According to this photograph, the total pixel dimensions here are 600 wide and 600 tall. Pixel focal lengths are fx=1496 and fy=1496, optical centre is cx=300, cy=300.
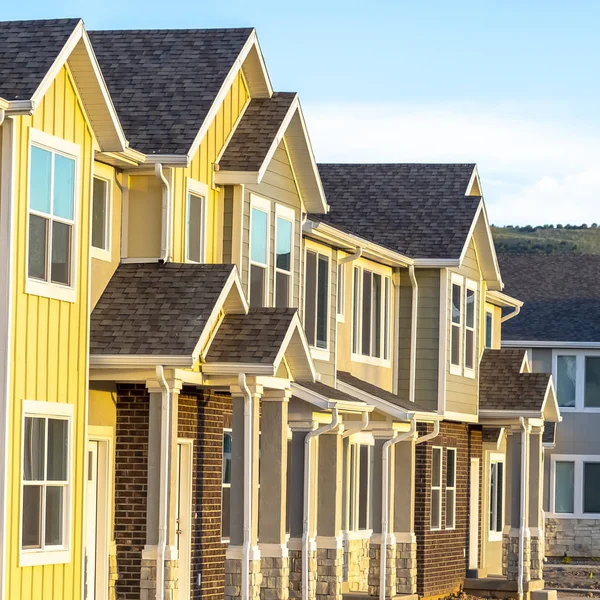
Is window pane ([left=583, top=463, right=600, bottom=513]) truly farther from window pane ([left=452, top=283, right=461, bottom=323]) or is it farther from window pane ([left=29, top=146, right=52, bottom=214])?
window pane ([left=29, top=146, right=52, bottom=214])

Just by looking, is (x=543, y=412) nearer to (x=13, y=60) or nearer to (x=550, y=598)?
(x=550, y=598)

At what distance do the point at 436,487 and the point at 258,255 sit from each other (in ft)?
33.9

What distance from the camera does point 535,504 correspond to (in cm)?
3155

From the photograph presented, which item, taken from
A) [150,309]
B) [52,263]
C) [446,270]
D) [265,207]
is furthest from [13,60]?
[446,270]

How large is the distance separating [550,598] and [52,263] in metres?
17.0

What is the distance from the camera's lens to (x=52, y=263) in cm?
1591

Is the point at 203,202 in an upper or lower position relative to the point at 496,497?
upper

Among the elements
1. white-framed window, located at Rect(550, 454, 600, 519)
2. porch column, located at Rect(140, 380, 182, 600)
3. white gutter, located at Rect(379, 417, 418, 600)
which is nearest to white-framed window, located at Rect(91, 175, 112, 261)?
porch column, located at Rect(140, 380, 182, 600)

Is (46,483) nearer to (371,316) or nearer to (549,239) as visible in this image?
(371,316)

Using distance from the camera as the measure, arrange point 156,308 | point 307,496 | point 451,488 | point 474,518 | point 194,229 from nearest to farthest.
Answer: point 156,308 → point 194,229 → point 307,496 → point 451,488 → point 474,518

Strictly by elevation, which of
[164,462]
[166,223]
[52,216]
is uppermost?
[166,223]

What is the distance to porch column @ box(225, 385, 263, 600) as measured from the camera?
18078 millimetres

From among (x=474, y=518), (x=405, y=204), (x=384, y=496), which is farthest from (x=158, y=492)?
(x=474, y=518)

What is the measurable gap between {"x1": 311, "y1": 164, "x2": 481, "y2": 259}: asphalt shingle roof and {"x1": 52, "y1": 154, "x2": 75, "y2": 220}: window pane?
12104 millimetres
